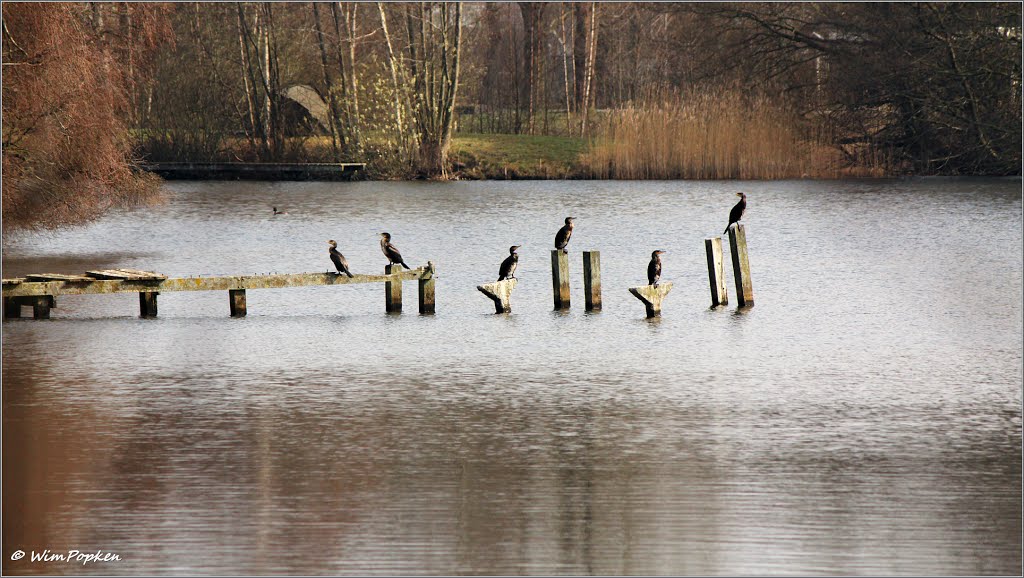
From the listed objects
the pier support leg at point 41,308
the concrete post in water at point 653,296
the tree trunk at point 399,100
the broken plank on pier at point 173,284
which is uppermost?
the tree trunk at point 399,100

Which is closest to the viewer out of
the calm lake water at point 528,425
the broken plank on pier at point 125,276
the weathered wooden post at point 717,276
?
the calm lake water at point 528,425

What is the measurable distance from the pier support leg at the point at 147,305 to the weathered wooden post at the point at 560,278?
188 inches

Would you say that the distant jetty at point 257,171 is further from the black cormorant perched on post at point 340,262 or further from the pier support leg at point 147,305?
the black cormorant perched on post at point 340,262

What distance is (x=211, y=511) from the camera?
8125 mm

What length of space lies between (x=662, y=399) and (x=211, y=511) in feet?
15.5

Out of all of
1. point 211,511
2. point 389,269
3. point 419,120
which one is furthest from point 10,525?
point 419,120

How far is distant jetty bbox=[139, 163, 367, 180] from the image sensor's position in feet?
132

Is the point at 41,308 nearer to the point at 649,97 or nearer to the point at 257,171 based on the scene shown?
the point at 649,97

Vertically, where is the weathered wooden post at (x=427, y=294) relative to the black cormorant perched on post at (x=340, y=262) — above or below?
below

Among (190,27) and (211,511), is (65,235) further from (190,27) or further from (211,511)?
(211,511)

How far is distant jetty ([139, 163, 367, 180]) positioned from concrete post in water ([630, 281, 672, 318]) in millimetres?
24265

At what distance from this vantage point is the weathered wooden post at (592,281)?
16891 millimetres

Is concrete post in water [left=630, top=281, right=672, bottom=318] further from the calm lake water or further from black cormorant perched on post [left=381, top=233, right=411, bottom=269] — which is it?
black cormorant perched on post [left=381, top=233, right=411, bottom=269]

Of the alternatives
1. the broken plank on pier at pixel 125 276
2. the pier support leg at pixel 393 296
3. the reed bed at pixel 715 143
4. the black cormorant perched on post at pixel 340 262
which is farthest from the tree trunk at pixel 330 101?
the broken plank on pier at pixel 125 276
